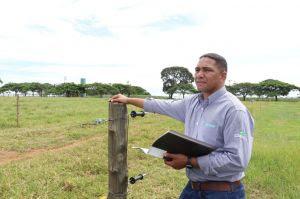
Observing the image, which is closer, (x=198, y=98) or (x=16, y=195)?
(x=198, y=98)

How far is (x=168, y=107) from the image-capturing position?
11.7 ft

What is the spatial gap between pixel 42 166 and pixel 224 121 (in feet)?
15.7

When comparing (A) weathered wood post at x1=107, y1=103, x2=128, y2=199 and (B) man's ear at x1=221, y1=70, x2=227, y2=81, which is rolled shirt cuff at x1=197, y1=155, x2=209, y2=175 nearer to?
(B) man's ear at x1=221, y1=70, x2=227, y2=81

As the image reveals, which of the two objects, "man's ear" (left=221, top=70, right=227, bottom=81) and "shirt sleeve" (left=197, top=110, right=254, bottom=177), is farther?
"man's ear" (left=221, top=70, right=227, bottom=81)

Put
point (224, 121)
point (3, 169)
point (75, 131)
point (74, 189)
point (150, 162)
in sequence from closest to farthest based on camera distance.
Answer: point (224, 121) → point (74, 189) → point (3, 169) → point (150, 162) → point (75, 131)

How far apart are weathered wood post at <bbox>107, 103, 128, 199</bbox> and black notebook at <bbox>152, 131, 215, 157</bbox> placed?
71cm

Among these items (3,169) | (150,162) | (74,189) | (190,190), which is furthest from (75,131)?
(190,190)

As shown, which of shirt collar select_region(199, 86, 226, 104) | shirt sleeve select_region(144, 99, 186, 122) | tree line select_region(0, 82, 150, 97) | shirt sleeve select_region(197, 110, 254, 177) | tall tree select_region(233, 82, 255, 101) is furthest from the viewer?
tall tree select_region(233, 82, 255, 101)

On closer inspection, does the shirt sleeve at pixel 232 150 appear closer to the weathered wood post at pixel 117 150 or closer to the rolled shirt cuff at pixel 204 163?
the rolled shirt cuff at pixel 204 163

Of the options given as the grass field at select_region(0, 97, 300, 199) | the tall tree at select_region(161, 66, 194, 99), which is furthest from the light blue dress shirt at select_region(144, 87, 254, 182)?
the tall tree at select_region(161, 66, 194, 99)

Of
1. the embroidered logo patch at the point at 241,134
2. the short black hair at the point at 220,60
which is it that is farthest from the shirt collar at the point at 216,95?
the embroidered logo patch at the point at 241,134

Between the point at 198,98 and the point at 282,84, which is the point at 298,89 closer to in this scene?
the point at 282,84

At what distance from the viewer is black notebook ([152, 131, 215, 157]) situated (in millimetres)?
2803

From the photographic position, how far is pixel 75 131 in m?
13.1
